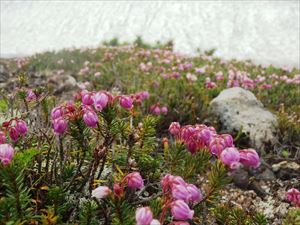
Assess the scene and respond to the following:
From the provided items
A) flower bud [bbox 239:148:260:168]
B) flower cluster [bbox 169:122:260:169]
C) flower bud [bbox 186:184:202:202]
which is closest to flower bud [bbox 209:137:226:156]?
flower cluster [bbox 169:122:260:169]

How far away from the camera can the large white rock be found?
483 cm

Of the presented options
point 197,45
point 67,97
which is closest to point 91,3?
point 197,45

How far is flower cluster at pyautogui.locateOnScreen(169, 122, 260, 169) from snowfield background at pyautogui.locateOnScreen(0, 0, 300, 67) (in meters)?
23.4

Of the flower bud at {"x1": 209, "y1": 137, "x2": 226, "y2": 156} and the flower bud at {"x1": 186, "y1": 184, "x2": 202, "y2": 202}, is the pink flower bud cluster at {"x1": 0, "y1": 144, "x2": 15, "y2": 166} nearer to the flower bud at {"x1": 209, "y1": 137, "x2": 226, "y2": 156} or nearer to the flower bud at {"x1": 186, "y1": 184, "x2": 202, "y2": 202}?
the flower bud at {"x1": 186, "y1": 184, "x2": 202, "y2": 202}

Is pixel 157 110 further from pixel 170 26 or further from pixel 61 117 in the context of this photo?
pixel 170 26

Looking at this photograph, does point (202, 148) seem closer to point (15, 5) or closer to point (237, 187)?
point (237, 187)

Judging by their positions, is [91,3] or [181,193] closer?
[181,193]

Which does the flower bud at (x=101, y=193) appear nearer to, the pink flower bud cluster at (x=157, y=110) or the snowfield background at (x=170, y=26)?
the pink flower bud cluster at (x=157, y=110)

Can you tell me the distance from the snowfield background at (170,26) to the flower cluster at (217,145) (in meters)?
23.4

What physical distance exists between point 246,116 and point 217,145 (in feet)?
11.3

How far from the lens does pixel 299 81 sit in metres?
7.51

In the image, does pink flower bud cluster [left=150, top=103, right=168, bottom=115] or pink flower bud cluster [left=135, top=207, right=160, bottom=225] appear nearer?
pink flower bud cluster [left=135, top=207, right=160, bottom=225]

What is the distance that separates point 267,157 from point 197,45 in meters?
24.3

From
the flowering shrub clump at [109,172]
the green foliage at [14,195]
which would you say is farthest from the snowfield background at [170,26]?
the green foliage at [14,195]
